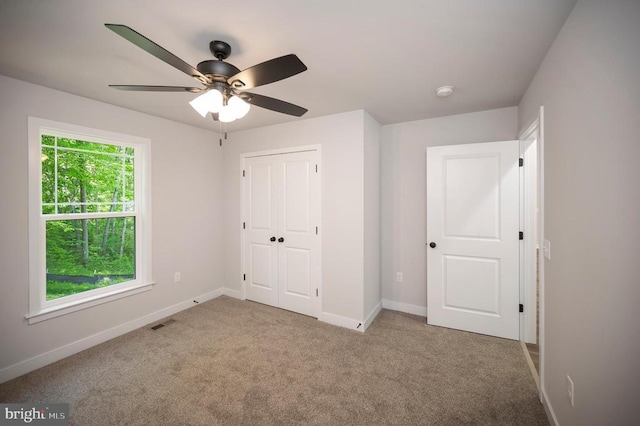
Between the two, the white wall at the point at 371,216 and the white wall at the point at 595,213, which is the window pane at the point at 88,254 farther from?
the white wall at the point at 595,213

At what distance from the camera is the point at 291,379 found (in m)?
2.13

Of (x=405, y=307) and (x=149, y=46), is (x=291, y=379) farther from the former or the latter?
(x=149, y=46)

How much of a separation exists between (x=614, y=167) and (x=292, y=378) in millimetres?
2326

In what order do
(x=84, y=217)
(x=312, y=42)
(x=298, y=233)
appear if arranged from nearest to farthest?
(x=312, y=42) → (x=84, y=217) → (x=298, y=233)

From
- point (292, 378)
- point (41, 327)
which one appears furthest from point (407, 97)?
point (41, 327)

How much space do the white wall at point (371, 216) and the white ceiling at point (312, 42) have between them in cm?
66

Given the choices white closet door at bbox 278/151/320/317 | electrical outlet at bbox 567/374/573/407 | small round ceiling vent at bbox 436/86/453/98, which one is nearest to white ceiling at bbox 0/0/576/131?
small round ceiling vent at bbox 436/86/453/98

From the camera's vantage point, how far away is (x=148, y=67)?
6.59ft

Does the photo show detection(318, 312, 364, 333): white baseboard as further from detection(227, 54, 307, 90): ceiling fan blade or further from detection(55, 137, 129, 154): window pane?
detection(55, 137, 129, 154): window pane

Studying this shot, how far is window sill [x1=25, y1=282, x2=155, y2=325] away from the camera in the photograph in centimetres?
234

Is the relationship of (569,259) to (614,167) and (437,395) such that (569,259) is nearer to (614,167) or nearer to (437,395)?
(614,167)

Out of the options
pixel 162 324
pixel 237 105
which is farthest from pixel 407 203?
pixel 162 324

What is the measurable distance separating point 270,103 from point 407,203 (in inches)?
89.9

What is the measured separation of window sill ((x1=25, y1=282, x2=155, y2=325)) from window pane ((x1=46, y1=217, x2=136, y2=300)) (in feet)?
0.46
